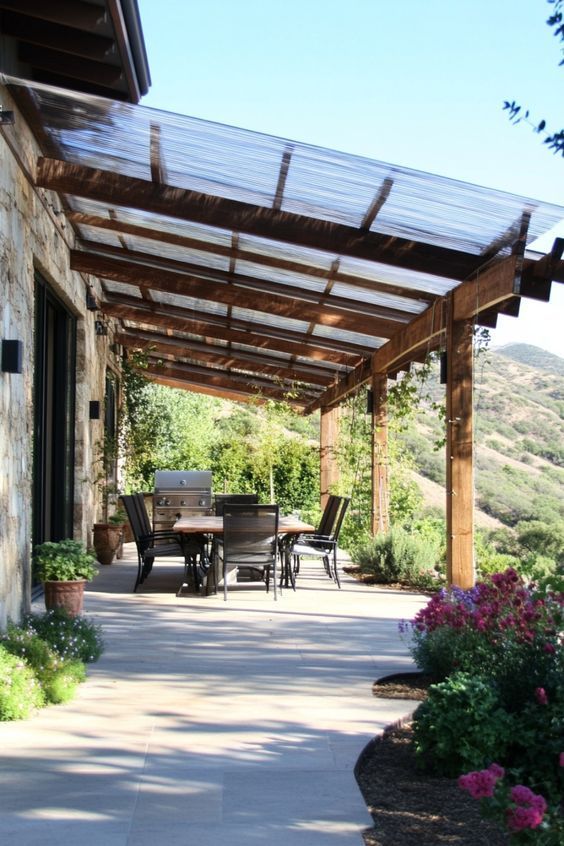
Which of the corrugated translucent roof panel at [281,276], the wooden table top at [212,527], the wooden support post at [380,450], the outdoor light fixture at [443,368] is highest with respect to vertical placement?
the corrugated translucent roof panel at [281,276]

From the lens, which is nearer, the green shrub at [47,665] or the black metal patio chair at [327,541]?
the green shrub at [47,665]

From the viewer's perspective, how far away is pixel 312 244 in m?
7.00

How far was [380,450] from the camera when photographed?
37.9 ft

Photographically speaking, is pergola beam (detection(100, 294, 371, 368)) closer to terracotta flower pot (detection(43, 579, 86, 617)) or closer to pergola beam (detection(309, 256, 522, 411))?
pergola beam (detection(309, 256, 522, 411))

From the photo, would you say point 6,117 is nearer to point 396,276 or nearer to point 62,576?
point 62,576

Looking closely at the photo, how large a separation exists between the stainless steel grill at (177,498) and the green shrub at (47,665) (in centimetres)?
928

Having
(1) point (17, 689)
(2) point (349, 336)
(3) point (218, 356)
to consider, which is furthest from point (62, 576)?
(3) point (218, 356)

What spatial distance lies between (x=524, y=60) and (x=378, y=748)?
23.9 feet

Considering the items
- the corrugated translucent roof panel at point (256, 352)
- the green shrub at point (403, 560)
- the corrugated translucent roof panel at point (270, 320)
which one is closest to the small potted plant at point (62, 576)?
the green shrub at point (403, 560)

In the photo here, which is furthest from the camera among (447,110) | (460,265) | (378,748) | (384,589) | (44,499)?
(447,110)

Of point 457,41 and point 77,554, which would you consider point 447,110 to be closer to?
point 457,41

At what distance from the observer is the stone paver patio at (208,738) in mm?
2926

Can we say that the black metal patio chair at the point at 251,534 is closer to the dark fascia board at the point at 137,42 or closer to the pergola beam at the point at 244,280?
the pergola beam at the point at 244,280

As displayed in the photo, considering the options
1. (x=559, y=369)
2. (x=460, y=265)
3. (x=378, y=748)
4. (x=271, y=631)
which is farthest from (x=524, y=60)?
(x=559, y=369)
